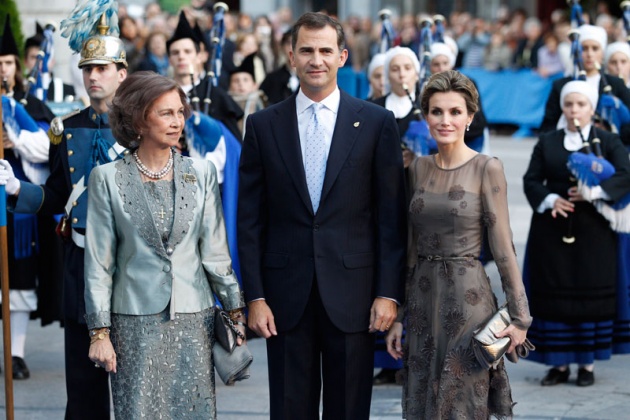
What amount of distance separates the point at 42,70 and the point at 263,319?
4.42 meters

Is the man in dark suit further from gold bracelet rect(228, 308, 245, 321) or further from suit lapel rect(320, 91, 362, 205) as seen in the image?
gold bracelet rect(228, 308, 245, 321)

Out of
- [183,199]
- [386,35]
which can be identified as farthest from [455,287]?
[386,35]

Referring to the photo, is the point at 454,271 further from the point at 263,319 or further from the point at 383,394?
the point at 383,394

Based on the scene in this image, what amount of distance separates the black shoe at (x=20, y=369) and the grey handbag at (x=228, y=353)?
296 centimetres

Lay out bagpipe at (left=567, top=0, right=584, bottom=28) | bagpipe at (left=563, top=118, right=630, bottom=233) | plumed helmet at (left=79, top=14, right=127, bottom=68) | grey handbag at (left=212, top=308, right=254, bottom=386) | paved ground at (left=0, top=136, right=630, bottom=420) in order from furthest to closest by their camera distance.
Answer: bagpipe at (left=567, top=0, right=584, bottom=28) → bagpipe at (left=563, top=118, right=630, bottom=233) → paved ground at (left=0, top=136, right=630, bottom=420) → plumed helmet at (left=79, top=14, right=127, bottom=68) → grey handbag at (left=212, top=308, right=254, bottom=386)

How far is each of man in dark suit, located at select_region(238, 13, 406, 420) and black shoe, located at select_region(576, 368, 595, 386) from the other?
2.55m

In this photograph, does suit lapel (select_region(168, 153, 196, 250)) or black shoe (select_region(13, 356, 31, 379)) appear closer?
suit lapel (select_region(168, 153, 196, 250))

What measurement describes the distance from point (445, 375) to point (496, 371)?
0.73ft

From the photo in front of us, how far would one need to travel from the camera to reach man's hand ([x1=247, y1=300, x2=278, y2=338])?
4723 millimetres

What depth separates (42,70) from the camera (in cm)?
857

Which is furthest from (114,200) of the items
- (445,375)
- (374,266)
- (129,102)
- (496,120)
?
(496,120)

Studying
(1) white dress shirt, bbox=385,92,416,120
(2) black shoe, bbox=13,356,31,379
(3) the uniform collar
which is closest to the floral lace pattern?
(3) the uniform collar

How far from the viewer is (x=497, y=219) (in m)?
4.71

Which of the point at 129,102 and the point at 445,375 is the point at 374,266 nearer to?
the point at 445,375
